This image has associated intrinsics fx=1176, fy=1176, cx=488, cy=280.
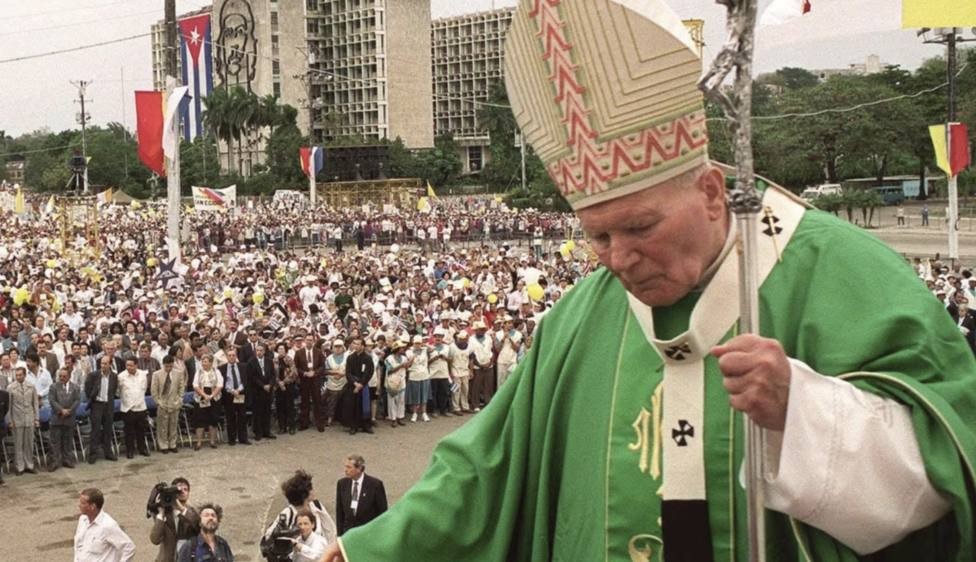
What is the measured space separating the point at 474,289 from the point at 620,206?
1988 centimetres

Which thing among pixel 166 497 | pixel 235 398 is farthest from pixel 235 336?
pixel 166 497

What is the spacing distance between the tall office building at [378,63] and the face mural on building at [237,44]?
5.29 meters

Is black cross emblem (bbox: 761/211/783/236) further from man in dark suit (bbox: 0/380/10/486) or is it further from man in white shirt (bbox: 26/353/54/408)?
man in white shirt (bbox: 26/353/54/408)

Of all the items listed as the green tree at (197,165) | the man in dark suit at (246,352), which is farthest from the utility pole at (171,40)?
the green tree at (197,165)

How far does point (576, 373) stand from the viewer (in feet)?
8.04

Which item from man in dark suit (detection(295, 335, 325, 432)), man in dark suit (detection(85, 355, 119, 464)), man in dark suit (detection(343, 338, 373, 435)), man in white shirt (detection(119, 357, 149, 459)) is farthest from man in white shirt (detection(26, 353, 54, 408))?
man in dark suit (detection(343, 338, 373, 435))

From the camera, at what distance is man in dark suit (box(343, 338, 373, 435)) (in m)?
14.4

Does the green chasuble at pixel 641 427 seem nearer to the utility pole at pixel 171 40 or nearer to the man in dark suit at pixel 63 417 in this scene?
the man in dark suit at pixel 63 417

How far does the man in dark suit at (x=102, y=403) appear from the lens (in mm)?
12812

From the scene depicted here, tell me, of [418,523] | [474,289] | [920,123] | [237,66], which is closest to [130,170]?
[237,66]

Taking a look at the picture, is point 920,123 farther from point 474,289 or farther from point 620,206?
point 620,206

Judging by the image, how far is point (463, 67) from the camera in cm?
11456

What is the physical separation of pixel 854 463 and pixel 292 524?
5.69m

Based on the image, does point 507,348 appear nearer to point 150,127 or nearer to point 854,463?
point 150,127
